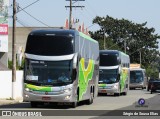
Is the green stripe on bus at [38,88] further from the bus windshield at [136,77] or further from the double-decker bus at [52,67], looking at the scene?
the bus windshield at [136,77]

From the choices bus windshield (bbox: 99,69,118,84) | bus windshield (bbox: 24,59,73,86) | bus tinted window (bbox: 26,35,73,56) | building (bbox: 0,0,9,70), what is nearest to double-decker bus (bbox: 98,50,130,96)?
bus windshield (bbox: 99,69,118,84)

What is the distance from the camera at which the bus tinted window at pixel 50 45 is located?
2823 centimetres

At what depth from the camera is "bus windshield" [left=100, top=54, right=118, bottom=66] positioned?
4662cm

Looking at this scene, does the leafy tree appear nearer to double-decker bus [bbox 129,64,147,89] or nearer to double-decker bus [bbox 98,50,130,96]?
double-decker bus [bbox 129,64,147,89]

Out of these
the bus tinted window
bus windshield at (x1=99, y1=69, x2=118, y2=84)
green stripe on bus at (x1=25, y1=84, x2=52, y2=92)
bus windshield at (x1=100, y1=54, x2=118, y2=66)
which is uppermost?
the bus tinted window

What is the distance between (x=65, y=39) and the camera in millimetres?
28422

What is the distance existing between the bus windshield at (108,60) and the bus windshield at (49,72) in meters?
18.7

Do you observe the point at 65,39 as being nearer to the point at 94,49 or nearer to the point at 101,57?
the point at 94,49

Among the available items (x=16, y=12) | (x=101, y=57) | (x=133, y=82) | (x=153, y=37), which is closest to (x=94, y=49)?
(x=16, y=12)

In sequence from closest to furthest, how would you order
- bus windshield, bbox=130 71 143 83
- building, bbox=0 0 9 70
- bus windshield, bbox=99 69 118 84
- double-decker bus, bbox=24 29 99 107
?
1. double-decker bus, bbox=24 29 99 107
2. bus windshield, bbox=99 69 118 84
3. building, bbox=0 0 9 70
4. bus windshield, bbox=130 71 143 83

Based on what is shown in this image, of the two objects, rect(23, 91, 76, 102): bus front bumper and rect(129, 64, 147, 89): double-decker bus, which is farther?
rect(129, 64, 147, 89): double-decker bus

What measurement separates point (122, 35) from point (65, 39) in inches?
4098

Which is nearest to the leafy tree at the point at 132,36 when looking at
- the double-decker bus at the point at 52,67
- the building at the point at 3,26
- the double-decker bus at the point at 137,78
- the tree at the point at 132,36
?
the tree at the point at 132,36

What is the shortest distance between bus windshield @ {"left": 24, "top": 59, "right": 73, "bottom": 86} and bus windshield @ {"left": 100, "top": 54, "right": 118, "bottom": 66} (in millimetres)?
18695
